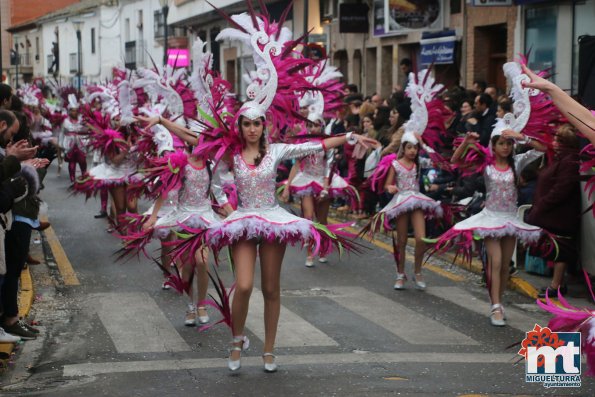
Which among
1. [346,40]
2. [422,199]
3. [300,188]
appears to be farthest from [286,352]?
[346,40]

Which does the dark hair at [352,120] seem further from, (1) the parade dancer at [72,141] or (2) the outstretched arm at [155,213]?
(2) the outstretched arm at [155,213]

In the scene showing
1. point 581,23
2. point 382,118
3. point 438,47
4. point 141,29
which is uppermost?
point 141,29

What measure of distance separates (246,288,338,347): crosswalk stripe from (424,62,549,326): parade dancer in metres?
1.59

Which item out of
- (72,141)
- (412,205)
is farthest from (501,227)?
(72,141)

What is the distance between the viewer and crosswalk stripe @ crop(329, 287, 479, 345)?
9.70m

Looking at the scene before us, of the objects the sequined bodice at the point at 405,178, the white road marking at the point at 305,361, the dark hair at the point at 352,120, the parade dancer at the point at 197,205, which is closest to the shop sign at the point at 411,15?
the dark hair at the point at 352,120

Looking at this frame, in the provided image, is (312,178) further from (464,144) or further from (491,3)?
(491,3)

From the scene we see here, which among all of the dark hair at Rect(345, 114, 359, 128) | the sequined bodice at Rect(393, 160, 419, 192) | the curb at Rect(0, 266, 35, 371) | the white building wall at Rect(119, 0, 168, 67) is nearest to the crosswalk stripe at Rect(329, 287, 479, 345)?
the sequined bodice at Rect(393, 160, 419, 192)

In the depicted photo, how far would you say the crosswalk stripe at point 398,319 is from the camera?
31.8 ft

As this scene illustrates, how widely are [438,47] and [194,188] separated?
1565 centimetres

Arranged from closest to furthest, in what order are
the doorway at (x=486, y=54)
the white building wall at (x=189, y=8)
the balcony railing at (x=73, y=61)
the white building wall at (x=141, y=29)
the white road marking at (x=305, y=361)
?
1. the white road marking at (x=305, y=361)
2. the doorway at (x=486, y=54)
3. the white building wall at (x=189, y=8)
4. the white building wall at (x=141, y=29)
5. the balcony railing at (x=73, y=61)

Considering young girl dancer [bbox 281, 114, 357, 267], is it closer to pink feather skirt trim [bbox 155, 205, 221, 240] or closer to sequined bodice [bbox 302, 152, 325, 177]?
sequined bodice [bbox 302, 152, 325, 177]

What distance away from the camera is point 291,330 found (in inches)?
393

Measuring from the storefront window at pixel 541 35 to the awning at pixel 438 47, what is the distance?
2.84 m
